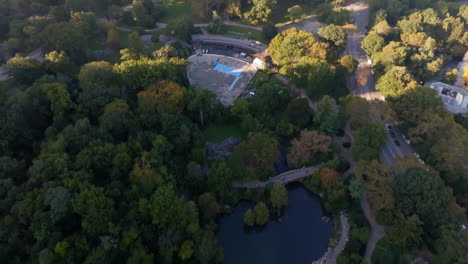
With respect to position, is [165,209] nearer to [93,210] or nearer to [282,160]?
[93,210]

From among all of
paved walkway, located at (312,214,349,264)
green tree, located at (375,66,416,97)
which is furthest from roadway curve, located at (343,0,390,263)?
green tree, located at (375,66,416,97)

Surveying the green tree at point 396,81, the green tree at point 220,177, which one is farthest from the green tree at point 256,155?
the green tree at point 396,81

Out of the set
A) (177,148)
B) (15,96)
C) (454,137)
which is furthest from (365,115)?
(15,96)

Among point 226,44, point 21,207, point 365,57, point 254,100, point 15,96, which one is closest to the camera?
point 21,207

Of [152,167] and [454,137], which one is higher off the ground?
[454,137]

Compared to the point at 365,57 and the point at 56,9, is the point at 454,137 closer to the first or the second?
the point at 365,57

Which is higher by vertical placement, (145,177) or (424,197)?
(424,197)

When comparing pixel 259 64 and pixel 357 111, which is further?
pixel 259 64

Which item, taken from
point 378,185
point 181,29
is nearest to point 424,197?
point 378,185

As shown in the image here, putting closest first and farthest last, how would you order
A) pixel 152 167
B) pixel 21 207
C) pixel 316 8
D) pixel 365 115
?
pixel 21 207 < pixel 152 167 < pixel 365 115 < pixel 316 8
